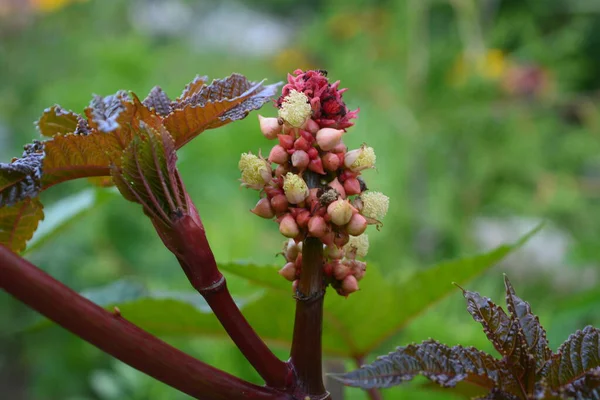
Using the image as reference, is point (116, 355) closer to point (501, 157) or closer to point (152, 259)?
point (152, 259)

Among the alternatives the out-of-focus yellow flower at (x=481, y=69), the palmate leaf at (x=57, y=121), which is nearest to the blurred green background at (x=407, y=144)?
the out-of-focus yellow flower at (x=481, y=69)

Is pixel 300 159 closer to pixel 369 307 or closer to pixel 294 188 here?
pixel 294 188

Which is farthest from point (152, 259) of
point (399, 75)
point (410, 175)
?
point (399, 75)

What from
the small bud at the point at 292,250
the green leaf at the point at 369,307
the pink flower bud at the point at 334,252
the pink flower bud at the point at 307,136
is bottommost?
the pink flower bud at the point at 334,252

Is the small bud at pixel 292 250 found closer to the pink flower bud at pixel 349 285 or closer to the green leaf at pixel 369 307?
the pink flower bud at pixel 349 285

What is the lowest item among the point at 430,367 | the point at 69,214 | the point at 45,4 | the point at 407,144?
the point at 430,367

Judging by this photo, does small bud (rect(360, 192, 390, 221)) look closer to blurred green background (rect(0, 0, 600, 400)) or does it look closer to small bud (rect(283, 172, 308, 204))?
small bud (rect(283, 172, 308, 204))

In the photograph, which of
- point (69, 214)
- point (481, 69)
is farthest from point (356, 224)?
point (481, 69)
